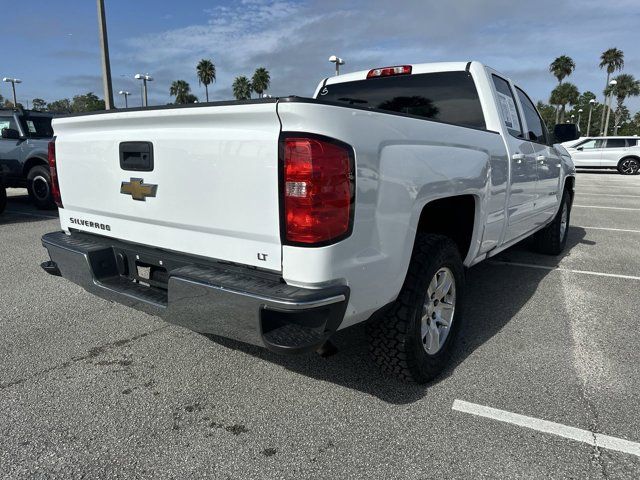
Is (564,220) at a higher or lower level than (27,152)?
lower

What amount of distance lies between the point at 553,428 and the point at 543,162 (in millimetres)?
2999

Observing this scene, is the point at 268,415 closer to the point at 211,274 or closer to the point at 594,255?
the point at 211,274

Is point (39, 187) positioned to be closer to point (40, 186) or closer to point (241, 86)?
point (40, 186)

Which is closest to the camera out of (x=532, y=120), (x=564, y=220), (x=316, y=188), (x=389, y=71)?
(x=316, y=188)

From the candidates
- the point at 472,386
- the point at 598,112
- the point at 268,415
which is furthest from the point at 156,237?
the point at 598,112

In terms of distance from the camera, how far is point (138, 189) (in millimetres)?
2586

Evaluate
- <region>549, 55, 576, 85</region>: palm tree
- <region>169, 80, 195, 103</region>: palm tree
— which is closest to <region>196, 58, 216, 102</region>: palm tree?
<region>169, 80, 195, 103</region>: palm tree

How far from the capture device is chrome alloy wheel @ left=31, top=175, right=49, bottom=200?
381 inches

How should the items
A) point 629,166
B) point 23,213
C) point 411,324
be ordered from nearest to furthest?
point 411,324 → point 23,213 → point 629,166

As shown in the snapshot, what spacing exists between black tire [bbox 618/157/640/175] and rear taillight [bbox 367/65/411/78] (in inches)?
863

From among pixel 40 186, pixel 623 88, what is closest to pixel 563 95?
pixel 623 88

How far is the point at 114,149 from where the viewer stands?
105 inches

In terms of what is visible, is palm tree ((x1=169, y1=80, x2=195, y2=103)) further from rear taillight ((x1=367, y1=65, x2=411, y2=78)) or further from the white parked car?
rear taillight ((x1=367, y1=65, x2=411, y2=78))

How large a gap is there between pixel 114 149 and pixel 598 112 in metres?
125
